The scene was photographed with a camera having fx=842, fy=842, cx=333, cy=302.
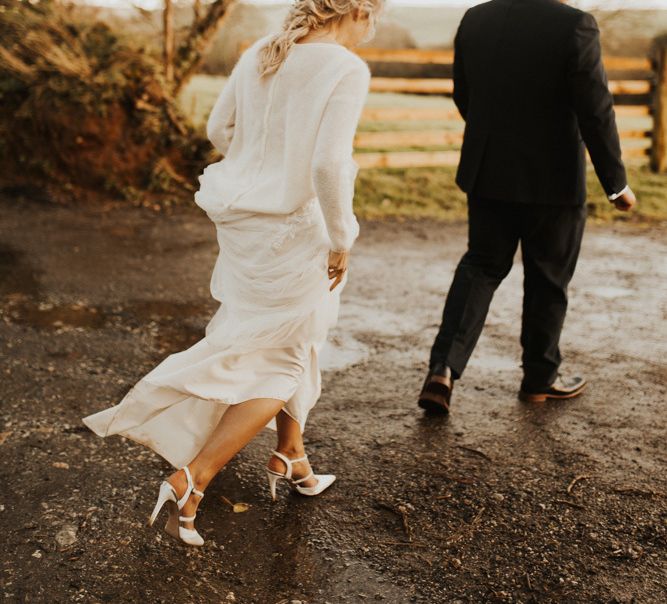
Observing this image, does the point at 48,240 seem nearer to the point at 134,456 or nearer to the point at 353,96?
the point at 134,456

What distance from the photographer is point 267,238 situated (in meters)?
3.10

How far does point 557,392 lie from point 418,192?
635 centimetres

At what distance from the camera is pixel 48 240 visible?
7754 mm

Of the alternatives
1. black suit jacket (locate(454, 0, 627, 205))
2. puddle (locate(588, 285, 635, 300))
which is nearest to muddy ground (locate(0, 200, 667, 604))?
puddle (locate(588, 285, 635, 300))

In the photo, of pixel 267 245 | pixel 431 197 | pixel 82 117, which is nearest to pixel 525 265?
pixel 267 245

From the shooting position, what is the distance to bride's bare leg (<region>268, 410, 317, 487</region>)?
3.46m

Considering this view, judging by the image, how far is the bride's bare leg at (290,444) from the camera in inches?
136

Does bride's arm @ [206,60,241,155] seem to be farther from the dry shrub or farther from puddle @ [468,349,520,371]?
the dry shrub

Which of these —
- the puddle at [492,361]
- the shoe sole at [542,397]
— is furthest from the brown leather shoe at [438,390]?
the puddle at [492,361]

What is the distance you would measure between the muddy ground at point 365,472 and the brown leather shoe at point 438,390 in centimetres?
7

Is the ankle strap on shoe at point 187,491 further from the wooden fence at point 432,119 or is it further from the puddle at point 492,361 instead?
the wooden fence at point 432,119

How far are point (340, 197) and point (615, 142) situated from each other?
1750 mm

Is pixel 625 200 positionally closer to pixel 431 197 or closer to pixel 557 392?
pixel 557 392

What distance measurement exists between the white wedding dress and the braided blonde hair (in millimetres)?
45
